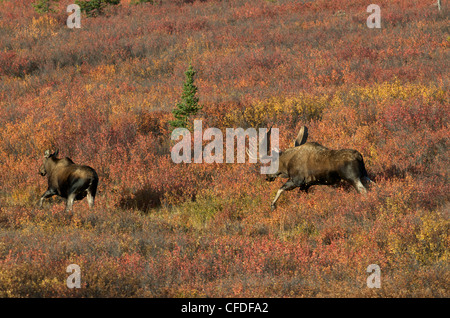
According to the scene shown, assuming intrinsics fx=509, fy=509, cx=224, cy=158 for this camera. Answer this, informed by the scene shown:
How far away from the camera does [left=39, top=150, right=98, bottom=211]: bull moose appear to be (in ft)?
25.8

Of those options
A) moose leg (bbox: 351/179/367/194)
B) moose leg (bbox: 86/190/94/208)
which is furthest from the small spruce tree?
moose leg (bbox: 351/179/367/194)

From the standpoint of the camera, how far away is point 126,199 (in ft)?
28.1

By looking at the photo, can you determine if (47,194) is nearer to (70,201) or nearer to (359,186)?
(70,201)

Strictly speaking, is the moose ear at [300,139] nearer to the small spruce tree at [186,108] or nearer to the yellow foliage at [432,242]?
the yellow foliage at [432,242]

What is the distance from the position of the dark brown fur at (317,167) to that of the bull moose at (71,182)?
2842mm

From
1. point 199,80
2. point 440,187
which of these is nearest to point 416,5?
point 199,80

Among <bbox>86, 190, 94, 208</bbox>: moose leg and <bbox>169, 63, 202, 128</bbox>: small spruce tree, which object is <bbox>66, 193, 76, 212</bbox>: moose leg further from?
<bbox>169, 63, 202, 128</bbox>: small spruce tree

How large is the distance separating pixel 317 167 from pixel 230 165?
90.8 inches

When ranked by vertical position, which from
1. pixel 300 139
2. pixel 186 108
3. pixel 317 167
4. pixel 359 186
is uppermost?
pixel 186 108

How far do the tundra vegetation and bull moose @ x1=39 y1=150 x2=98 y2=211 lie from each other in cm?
25

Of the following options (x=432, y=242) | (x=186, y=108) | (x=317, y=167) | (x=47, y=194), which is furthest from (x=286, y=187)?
(x=47, y=194)

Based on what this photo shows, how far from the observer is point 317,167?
7.55 m

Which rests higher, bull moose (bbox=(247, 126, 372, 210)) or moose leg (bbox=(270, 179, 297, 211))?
bull moose (bbox=(247, 126, 372, 210))
